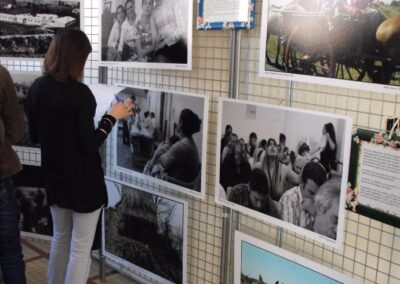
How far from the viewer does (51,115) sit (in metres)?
1.97

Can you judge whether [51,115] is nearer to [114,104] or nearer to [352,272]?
[114,104]

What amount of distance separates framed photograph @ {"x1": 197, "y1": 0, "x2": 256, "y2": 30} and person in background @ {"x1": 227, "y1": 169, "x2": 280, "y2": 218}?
60 centimetres

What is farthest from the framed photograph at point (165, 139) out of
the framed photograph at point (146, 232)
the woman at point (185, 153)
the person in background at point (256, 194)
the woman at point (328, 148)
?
the woman at point (328, 148)

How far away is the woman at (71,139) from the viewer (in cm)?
196

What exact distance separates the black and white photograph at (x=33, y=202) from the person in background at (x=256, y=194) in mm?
Result: 1496

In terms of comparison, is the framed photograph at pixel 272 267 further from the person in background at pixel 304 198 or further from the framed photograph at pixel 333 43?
the framed photograph at pixel 333 43

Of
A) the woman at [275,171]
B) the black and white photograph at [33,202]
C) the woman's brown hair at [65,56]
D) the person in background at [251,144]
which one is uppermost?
the woman's brown hair at [65,56]

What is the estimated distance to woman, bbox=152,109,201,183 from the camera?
2.23m

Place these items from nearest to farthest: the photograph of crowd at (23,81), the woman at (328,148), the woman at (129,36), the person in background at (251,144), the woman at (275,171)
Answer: the woman at (328,148), the woman at (275,171), the person in background at (251,144), the woman at (129,36), the photograph of crowd at (23,81)

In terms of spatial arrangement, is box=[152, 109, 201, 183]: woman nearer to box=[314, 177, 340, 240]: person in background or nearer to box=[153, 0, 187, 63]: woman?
box=[153, 0, 187, 63]: woman

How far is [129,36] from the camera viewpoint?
7.88 ft

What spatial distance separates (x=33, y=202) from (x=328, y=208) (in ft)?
6.68

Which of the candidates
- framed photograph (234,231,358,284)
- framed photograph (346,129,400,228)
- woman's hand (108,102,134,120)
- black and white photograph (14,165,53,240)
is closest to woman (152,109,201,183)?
woman's hand (108,102,134,120)

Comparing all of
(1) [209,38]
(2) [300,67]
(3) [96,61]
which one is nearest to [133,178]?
(3) [96,61]
